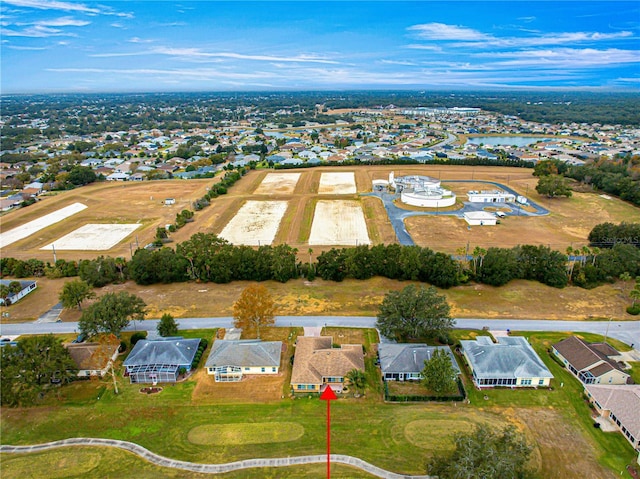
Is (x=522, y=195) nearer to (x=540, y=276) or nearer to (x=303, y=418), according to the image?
(x=540, y=276)

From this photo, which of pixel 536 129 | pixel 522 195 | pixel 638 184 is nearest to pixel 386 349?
pixel 522 195

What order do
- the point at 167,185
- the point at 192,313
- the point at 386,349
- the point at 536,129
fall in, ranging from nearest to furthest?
the point at 386,349 → the point at 192,313 → the point at 167,185 → the point at 536,129

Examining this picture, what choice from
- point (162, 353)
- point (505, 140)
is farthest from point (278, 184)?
point (505, 140)

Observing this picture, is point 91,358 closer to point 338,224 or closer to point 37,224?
point 338,224

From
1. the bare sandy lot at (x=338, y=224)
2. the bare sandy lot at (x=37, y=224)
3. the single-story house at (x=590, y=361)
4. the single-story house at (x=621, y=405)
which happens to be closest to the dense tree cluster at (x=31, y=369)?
the bare sandy lot at (x=338, y=224)

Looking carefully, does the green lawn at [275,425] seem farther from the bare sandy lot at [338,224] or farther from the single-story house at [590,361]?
the bare sandy lot at [338,224]

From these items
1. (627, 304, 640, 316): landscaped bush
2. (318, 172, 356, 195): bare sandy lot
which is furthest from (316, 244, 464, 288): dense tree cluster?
(318, 172, 356, 195): bare sandy lot

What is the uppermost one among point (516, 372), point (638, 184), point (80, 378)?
point (638, 184)
